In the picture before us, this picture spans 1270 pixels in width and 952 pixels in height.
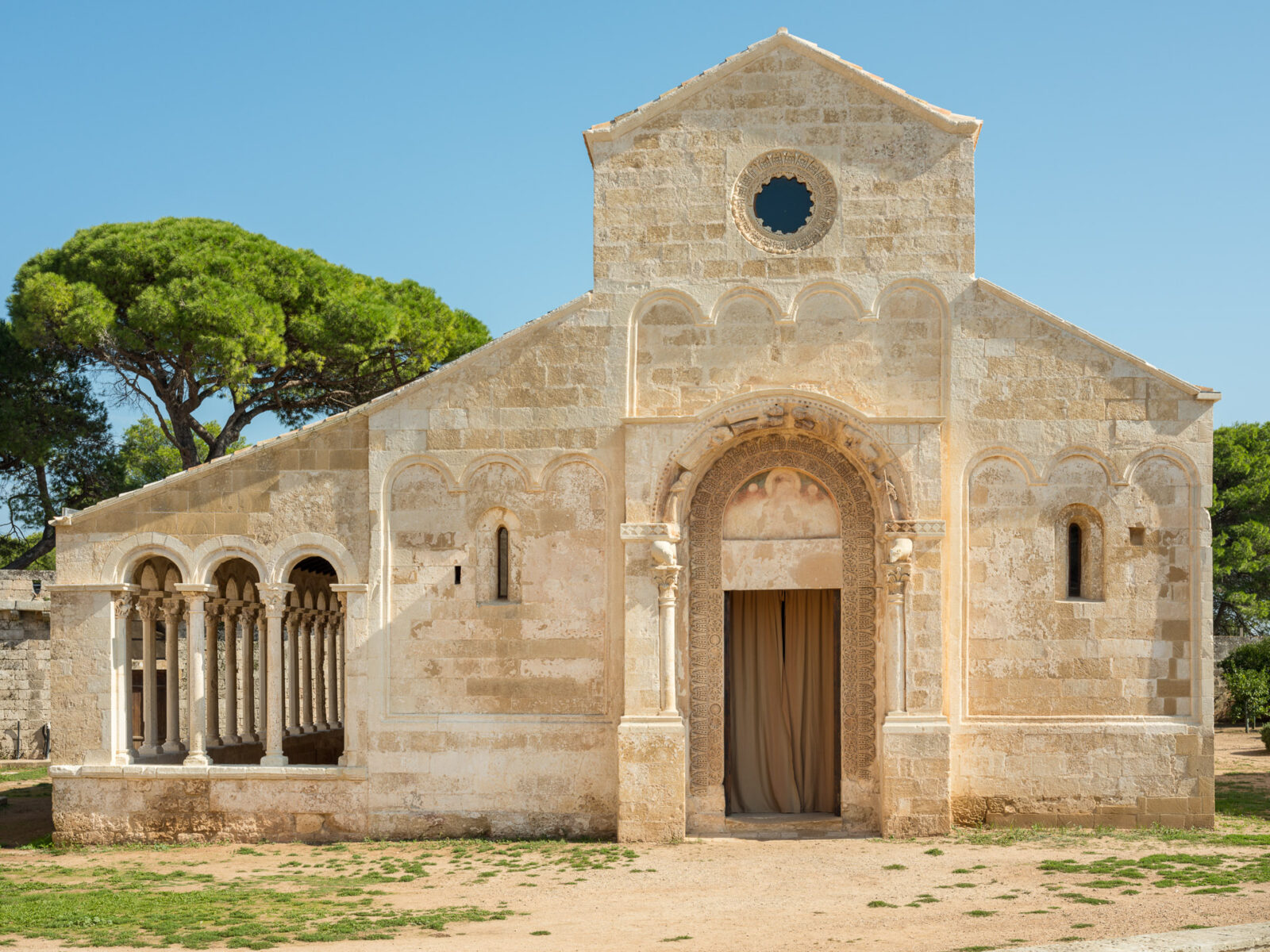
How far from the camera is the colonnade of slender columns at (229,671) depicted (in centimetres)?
1761

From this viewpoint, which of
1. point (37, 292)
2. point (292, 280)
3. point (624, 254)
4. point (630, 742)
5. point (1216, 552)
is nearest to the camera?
point (630, 742)

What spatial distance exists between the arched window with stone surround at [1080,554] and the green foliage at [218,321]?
20881mm

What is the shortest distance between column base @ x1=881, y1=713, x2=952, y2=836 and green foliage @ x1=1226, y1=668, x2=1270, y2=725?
19.2 metres

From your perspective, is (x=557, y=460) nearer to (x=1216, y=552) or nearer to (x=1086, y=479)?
(x=1086, y=479)

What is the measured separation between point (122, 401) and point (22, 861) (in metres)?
19.6

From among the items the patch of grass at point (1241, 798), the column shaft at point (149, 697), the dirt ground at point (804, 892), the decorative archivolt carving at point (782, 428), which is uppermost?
the decorative archivolt carving at point (782, 428)

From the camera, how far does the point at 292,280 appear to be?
32.5m

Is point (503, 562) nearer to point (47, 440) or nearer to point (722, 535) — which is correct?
point (722, 535)

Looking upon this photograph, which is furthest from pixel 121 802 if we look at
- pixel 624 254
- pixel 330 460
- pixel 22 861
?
pixel 624 254

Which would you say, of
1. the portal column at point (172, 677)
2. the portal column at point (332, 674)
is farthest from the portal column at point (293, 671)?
the portal column at point (172, 677)

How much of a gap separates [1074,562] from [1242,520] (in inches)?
1125

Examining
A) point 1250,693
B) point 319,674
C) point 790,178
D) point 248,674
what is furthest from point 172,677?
point 1250,693

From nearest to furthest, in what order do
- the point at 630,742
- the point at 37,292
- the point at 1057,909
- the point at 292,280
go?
the point at 1057,909 → the point at 630,742 → the point at 37,292 → the point at 292,280

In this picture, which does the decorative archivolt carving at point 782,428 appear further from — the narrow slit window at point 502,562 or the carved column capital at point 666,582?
the narrow slit window at point 502,562
